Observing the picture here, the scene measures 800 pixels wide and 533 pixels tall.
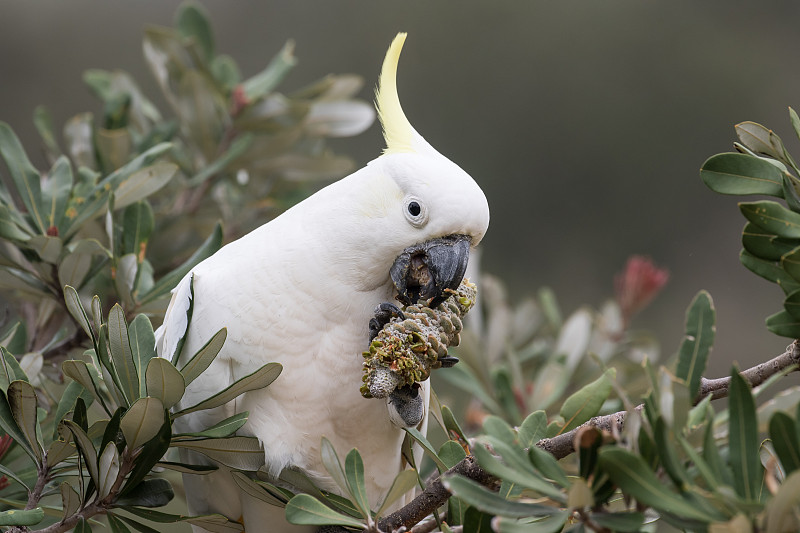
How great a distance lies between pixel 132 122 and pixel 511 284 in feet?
17.6

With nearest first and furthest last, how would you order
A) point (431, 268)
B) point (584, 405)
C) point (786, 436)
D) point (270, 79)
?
point (786, 436) → point (584, 405) → point (431, 268) → point (270, 79)

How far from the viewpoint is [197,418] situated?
1.54 m

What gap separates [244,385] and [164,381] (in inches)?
5.2

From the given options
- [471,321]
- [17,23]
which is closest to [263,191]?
[471,321]

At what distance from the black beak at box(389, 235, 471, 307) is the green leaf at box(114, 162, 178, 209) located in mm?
589

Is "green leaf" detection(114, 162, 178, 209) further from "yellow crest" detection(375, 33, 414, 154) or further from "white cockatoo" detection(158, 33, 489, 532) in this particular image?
"yellow crest" detection(375, 33, 414, 154)

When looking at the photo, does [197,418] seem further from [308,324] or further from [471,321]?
[471,321]

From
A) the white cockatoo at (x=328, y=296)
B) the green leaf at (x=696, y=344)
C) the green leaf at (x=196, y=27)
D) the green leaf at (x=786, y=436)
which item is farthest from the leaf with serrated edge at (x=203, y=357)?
the green leaf at (x=196, y=27)

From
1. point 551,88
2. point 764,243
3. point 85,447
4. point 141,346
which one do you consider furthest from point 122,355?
point 551,88

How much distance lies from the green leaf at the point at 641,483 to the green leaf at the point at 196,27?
2.04 meters

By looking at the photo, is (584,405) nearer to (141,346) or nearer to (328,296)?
(328,296)

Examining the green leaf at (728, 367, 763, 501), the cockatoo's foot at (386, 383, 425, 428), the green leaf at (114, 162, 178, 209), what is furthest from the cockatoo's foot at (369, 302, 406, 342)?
the green leaf at (728, 367, 763, 501)

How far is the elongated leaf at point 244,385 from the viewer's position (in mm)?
1287

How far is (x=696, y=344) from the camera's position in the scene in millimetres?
1054
